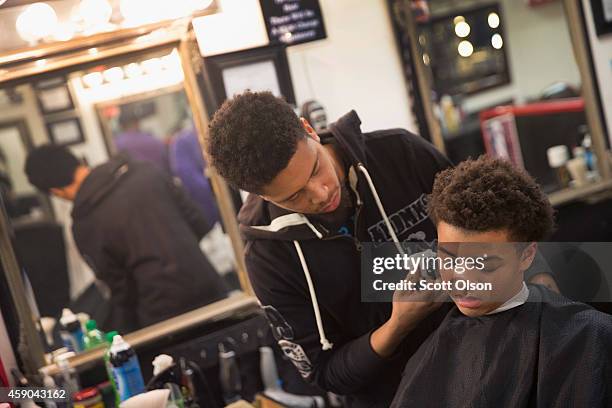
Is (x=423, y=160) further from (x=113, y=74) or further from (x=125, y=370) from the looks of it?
(x=113, y=74)

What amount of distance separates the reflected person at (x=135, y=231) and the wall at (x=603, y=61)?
75.8 inches

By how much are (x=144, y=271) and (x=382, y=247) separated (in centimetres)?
131

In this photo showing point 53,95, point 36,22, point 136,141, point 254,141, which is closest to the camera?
point 254,141

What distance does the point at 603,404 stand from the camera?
1281 millimetres

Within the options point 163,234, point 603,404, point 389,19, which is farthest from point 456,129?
point 603,404

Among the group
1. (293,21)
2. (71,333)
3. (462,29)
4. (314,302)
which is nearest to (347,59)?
(293,21)

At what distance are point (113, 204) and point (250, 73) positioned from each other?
0.78 meters

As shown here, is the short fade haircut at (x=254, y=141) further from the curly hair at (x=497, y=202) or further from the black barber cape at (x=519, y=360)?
the black barber cape at (x=519, y=360)

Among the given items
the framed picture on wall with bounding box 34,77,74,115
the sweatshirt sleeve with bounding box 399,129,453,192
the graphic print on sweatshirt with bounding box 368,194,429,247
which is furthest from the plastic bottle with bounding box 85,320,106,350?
the sweatshirt sleeve with bounding box 399,129,453,192

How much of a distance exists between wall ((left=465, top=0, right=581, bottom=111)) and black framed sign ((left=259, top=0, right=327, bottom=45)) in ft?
3.30

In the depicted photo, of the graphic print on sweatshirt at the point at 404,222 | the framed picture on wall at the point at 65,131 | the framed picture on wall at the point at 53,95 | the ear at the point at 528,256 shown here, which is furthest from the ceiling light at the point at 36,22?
the ear at the point at 528,256

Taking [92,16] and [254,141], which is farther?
[92,16]

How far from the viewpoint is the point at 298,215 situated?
1.73 meters

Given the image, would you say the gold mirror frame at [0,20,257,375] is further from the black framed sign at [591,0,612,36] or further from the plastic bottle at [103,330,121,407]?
the black framed sign at [591,0,612,36]
